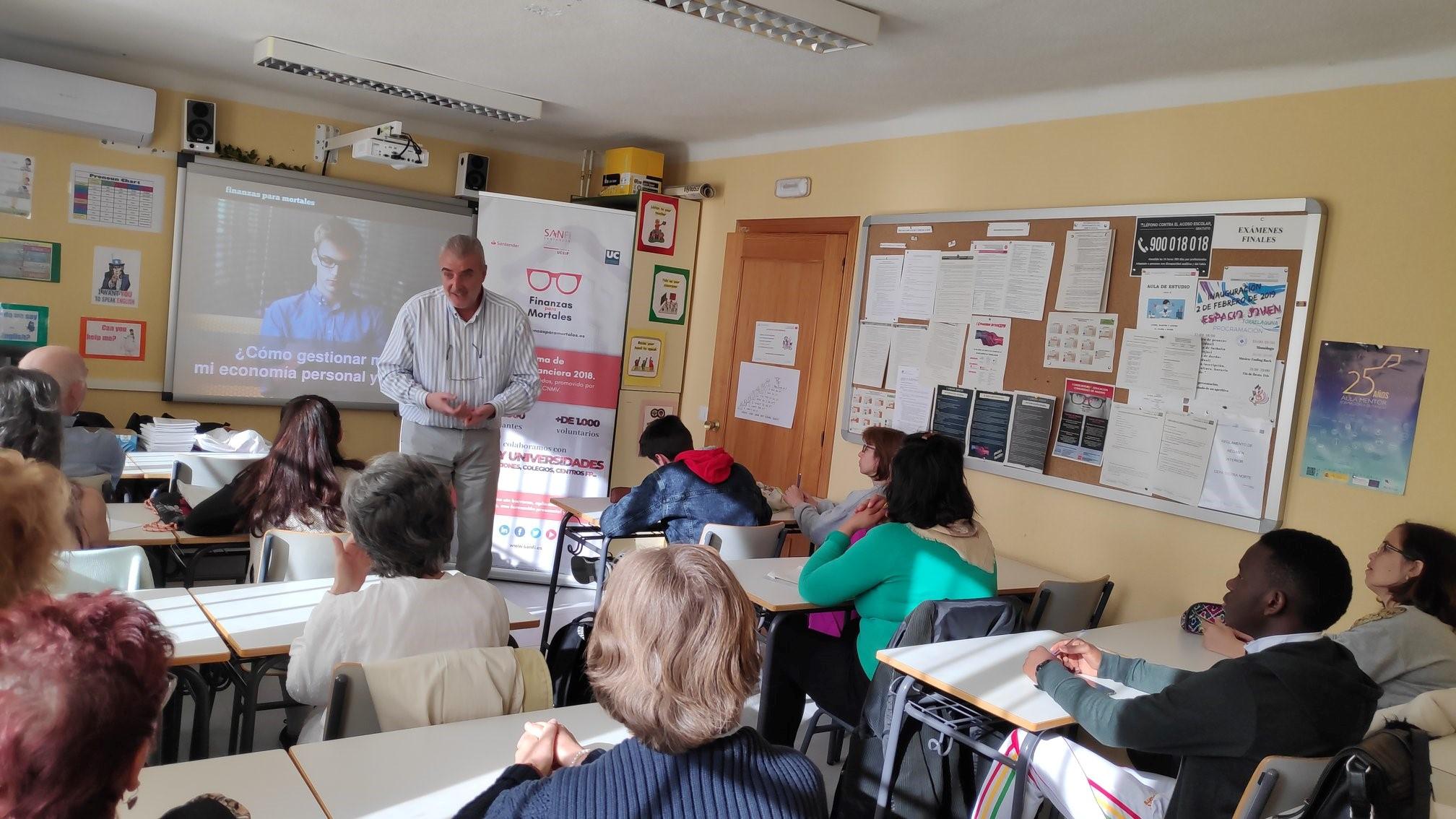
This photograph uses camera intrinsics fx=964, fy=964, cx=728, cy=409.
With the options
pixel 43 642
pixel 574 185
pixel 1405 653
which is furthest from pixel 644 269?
pixel 43 642

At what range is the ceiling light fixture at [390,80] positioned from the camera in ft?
15.4

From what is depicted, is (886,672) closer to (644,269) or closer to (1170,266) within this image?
(1170,266)

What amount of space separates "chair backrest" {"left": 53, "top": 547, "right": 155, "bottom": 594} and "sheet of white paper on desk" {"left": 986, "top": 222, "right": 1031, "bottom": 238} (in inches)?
139

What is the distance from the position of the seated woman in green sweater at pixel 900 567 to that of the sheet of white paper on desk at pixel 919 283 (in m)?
1.80

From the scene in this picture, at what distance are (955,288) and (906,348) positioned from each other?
0.40 m

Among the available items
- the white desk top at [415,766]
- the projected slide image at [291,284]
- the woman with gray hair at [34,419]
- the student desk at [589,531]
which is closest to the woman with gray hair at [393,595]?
the white desk top at [415,766]

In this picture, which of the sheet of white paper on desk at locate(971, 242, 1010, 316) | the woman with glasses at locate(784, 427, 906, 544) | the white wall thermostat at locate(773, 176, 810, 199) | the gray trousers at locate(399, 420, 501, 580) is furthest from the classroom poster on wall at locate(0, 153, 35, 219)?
the sheet of white paper on desk at locate(971, 242, 1010, 316)

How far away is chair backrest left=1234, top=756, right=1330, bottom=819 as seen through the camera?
176 centimetres

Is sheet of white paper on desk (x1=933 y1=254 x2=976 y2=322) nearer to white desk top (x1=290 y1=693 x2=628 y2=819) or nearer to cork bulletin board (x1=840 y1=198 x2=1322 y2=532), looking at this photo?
cork bulletin board (x1=840 y1=198 x2=1322 y2=532)

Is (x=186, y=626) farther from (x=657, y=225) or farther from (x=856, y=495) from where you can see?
(x=657, y=225)

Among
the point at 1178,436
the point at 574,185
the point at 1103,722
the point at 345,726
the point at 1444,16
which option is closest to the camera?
the point at 345,726

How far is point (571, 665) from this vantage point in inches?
95.0

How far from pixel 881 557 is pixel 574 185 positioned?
4.95 metres

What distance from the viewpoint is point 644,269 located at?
19.9 ft
